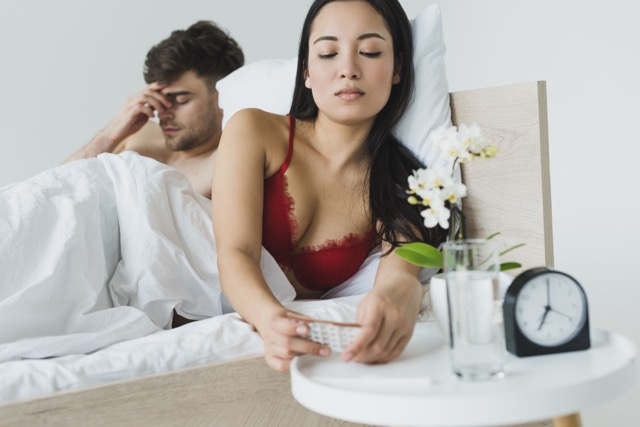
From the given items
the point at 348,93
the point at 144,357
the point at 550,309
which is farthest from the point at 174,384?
the point at 348,93

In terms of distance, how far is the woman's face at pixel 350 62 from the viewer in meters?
1.69

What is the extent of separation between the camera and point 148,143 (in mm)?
2787

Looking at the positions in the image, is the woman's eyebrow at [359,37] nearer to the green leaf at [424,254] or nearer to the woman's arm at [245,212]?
the woman's arm at [245,212]

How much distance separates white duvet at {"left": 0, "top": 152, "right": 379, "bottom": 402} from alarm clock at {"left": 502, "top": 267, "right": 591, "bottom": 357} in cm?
44

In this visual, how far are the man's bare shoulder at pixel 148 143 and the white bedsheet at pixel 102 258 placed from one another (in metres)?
0.95

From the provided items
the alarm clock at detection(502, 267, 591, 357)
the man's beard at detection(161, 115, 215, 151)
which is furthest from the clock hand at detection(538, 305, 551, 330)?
the man's beard at detection(161, 115, 215, 151)

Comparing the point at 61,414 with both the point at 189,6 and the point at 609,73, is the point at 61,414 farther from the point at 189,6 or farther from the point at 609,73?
the point at 189,6

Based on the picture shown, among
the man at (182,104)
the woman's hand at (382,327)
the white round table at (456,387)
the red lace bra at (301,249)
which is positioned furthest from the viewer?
the man at (182,104)

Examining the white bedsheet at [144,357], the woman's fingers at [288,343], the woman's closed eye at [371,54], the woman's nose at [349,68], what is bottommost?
the white bedsheet at [144,357]

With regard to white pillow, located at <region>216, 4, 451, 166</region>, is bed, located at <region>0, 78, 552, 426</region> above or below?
below

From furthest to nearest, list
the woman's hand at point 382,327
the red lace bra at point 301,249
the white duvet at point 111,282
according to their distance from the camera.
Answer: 1. the red lace bra at point 301,249
2. the white duvet at point 111,282
3. the woman's hand at point 382,327

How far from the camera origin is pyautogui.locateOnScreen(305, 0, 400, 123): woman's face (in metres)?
1.69

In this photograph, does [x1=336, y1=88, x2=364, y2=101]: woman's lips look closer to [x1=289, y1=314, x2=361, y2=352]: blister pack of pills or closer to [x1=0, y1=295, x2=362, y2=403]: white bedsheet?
[x1=0, y1=295, x2=362, y2=403]: white bedsheet

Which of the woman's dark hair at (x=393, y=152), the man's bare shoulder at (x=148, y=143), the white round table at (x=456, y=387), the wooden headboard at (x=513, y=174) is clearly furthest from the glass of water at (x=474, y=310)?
the man's bare shoulder at (x=148, y=143)
